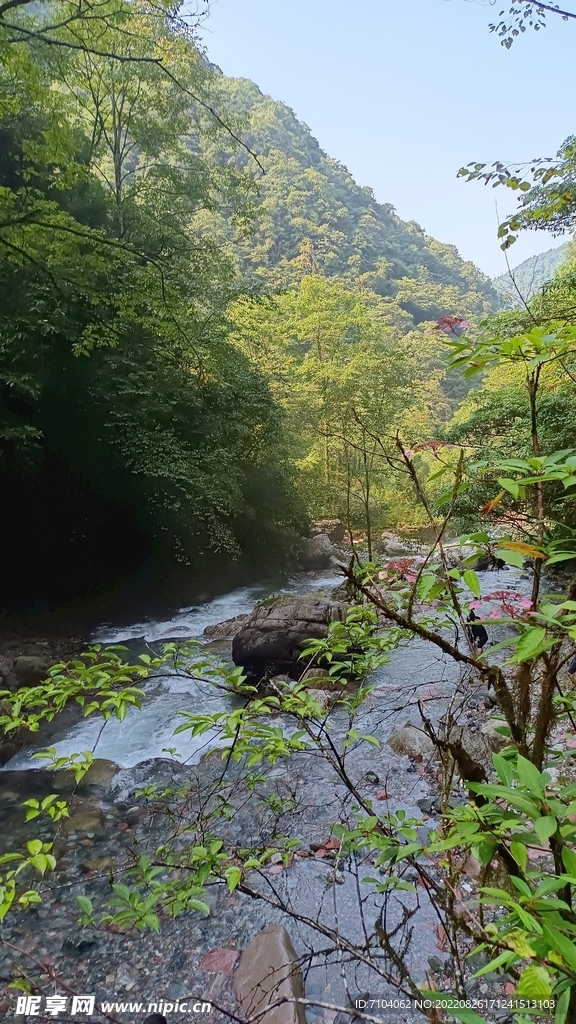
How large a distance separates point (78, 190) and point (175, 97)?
2.89 m

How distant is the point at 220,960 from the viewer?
2365 mm

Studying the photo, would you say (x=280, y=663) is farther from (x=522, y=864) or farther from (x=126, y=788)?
(x=522, y=864)

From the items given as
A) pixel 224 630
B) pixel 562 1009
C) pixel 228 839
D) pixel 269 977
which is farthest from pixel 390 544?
pixel 562 1009

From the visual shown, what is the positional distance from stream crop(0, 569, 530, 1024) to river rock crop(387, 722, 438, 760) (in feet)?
0.28

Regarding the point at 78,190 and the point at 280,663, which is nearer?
the point at 280,663

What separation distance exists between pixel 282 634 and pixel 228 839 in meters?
2.46

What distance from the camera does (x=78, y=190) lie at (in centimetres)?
856

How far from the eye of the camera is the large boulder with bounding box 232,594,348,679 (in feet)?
17.3

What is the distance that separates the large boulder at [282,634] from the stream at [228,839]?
1.64ft

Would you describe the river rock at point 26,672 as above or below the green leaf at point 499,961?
below

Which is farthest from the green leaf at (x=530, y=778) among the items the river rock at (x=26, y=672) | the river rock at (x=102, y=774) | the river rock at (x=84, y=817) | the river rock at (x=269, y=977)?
the river rock at (x=26, y=672)

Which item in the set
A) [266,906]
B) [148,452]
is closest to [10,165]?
[148,452]

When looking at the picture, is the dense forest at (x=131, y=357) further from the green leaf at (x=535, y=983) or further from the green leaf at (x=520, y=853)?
the green leaf at (x=535, y=983)

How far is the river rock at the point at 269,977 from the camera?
77.1 inches
